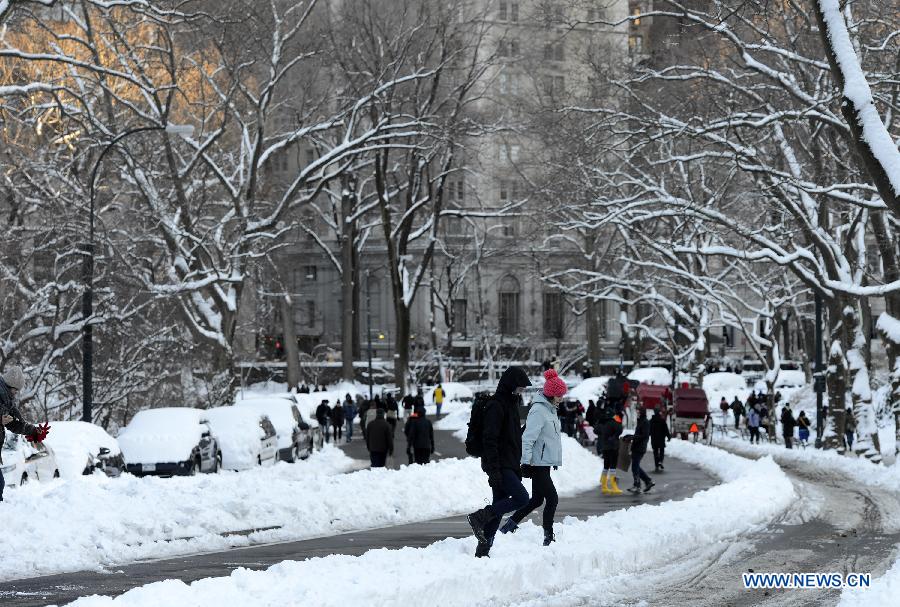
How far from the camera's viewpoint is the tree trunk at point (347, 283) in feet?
229

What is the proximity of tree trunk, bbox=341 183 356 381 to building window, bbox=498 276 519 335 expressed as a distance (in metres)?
34.2

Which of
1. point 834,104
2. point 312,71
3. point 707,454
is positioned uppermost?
point 312,71

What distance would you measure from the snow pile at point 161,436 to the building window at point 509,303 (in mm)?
75717

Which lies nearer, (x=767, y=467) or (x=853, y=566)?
(x=853, y=566)

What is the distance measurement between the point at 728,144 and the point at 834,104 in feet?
11.7

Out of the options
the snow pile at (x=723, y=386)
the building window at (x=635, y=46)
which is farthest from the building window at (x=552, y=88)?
the snow pile at (x=723, y=386)

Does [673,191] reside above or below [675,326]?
above

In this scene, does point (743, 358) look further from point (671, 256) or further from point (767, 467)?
point (767, 467)

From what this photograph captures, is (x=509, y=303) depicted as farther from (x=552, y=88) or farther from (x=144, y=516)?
(x=144, y=516)

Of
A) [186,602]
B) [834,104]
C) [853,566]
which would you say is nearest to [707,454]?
[834,104]

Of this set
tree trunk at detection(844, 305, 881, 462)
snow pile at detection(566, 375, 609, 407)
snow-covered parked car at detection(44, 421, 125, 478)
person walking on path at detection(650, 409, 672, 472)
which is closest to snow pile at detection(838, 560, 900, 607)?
snow-covered parked car at detection(44, 421, 125, 478)

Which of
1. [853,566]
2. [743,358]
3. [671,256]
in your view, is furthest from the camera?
[743,358]

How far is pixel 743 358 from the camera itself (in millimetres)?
108688

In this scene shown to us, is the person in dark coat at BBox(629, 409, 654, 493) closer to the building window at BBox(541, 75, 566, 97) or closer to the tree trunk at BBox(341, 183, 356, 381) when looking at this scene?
the building window at BBox(541, 75, 566, 97)
